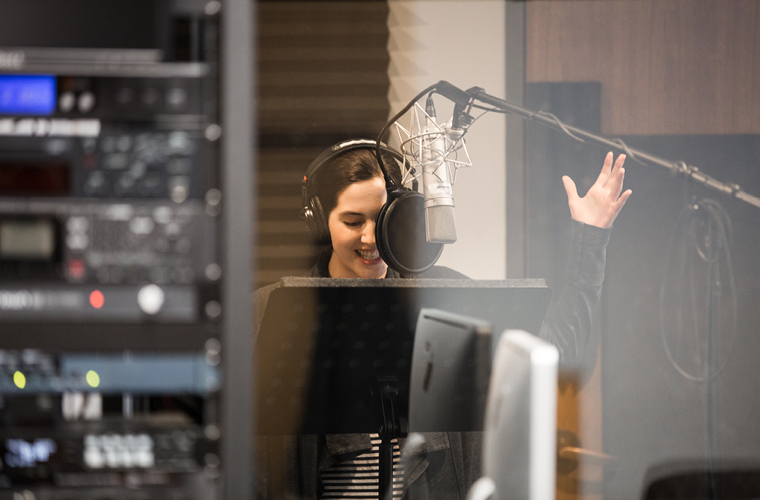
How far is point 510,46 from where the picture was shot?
952 millimetres

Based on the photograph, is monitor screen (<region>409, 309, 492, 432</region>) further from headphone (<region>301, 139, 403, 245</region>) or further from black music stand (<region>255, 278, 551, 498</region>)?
headphone (<region>301, 139, 403, 245</region>)

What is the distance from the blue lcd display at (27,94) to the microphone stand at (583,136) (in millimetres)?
592

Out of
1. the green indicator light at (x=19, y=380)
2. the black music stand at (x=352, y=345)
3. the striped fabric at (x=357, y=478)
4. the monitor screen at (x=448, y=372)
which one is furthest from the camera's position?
the striped fabric at (x=357, y=478)

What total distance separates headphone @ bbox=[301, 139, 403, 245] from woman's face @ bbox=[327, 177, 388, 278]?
0.01m

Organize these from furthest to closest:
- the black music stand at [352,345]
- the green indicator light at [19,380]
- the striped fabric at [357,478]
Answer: the striped fabric at [357,478]
the black music stand at [352,345]
the green indicator light at [19,380]

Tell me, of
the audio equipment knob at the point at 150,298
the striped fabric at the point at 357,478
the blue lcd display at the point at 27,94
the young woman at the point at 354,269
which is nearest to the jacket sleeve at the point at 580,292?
Result: the young woman at the point at 354,269

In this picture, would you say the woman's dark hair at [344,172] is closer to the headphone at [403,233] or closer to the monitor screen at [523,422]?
the headphone at [403,233]

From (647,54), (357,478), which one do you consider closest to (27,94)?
(357,478)

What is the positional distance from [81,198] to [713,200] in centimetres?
102

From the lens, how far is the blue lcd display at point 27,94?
0.51m

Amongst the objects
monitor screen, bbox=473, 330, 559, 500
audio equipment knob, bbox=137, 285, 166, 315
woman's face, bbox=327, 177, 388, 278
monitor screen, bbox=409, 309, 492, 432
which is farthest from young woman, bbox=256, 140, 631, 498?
audio equipment knob, bbox=137, 285, 166, 315

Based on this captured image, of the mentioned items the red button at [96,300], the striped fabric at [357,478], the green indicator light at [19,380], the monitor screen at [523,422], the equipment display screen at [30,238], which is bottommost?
the striped fabric at [357,478]

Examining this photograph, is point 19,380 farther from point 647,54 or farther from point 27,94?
point 647,54

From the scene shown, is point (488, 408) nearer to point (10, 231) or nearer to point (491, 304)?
point (491, 304)
